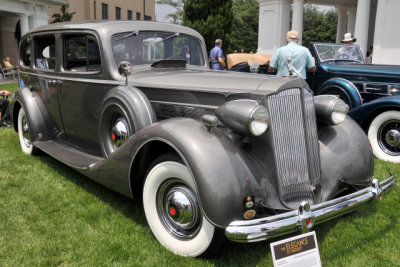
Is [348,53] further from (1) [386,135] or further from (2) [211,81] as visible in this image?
(2) [211,81]

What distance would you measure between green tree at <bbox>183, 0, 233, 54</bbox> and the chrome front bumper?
52.3 ft

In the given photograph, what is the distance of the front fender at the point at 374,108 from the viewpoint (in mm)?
4738

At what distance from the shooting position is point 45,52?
4582mm

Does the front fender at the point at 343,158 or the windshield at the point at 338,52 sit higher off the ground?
the windshield at the point at 338,52

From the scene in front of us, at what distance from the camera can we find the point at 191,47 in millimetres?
4273

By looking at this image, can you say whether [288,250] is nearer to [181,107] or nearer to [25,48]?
[181,107]

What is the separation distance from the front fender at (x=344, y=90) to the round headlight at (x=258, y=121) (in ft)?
13.7

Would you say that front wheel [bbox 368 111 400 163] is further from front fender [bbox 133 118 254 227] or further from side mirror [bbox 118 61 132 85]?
side mirror [bbox 118 61 132 85]

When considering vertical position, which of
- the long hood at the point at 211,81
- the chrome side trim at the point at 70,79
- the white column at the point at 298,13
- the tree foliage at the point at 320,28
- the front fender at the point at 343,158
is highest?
the tree foliage at the point at 320,28

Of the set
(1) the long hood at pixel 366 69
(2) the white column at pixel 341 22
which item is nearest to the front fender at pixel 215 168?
(1) the long hood at pixel 366 69

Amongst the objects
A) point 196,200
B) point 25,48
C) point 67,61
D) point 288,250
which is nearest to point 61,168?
point 67,61

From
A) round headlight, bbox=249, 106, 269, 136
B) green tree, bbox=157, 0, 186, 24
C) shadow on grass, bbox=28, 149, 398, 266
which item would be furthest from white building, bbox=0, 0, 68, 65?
green tree, bbox=157, 0, 186, 24

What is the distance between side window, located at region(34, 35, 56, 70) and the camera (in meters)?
4.29

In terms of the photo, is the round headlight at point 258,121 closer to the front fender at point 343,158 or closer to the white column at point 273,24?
the front fender at point 343,158
